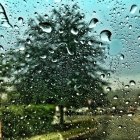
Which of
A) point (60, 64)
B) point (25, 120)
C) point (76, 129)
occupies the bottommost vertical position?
point (76, 129)

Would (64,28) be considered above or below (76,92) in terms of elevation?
above

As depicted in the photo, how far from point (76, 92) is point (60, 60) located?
2.65 feet

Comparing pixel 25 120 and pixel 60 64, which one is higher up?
pixel 60 64

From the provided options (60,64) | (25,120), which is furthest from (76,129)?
(60,64)

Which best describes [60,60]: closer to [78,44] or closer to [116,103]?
[78,44]

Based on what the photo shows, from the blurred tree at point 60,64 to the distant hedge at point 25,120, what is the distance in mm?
135

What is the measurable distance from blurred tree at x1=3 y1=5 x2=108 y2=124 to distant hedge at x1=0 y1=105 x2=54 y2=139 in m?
0.14

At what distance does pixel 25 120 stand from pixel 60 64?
97cm

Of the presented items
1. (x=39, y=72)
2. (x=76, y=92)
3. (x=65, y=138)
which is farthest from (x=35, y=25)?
(x=65, y=138)

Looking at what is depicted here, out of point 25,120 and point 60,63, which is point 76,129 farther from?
point 60,63

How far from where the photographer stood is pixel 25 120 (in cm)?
484

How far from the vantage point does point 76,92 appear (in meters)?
4.74

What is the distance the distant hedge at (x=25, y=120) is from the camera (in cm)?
413

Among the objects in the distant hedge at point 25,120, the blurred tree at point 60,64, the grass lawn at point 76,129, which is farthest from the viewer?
the blurred tree at point 60,64
